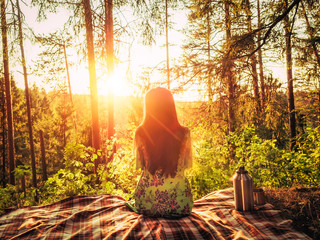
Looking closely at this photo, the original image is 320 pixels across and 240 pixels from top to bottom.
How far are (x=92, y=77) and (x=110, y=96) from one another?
2.96ft

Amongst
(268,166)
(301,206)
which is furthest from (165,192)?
(268,166)

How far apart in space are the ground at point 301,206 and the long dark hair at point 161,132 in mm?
1342

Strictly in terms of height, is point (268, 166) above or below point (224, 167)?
above

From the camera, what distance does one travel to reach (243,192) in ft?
8.84

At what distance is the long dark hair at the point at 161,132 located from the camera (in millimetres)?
2684

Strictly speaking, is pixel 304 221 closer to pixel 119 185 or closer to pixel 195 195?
pixel 195 195

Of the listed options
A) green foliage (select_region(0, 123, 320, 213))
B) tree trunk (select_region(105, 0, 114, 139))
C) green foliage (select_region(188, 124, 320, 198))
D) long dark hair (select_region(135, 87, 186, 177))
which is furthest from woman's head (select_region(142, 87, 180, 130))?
tree trunk (select_region(105, 0, 114, 139))

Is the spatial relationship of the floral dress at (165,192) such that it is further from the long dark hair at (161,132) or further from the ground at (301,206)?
the ground at (301,206)

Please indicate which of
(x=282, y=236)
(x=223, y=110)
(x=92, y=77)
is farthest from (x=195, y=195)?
(x=92, y=77)

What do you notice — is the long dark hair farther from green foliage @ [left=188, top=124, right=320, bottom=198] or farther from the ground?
green foliage @ [left=188, top=124, right=320, bottom=198]

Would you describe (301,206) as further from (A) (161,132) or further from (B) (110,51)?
(B) (110,51)

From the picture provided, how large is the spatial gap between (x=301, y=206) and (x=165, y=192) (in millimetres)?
1596

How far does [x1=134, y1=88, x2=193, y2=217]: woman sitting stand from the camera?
270 cm

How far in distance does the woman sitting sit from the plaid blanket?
0.15 m
